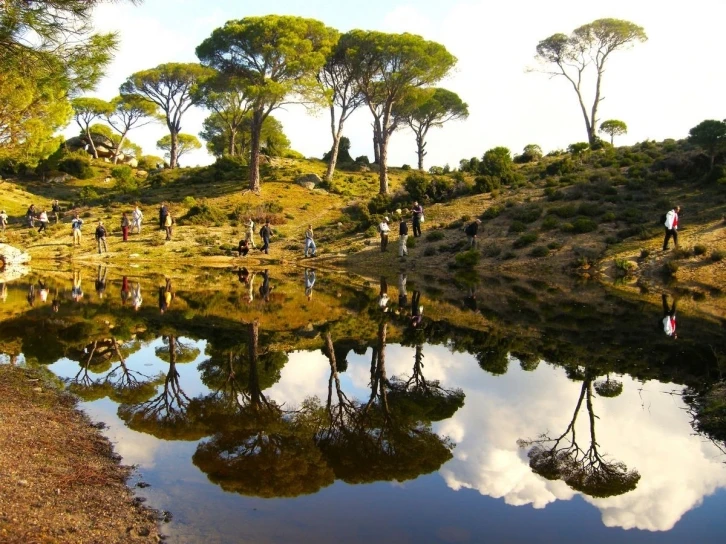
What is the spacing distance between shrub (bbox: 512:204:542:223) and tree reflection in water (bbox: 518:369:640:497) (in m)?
29.2

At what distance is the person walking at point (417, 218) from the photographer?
34750mm

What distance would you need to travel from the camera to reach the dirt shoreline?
4.84m

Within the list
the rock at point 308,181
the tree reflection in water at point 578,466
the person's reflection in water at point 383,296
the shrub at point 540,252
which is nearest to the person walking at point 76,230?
the rock at point 308,181

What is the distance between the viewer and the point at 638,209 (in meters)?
34.6

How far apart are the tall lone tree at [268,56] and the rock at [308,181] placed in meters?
6.10

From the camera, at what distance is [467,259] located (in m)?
32.3

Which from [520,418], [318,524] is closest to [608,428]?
[520,418]

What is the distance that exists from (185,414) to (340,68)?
50.4 metres

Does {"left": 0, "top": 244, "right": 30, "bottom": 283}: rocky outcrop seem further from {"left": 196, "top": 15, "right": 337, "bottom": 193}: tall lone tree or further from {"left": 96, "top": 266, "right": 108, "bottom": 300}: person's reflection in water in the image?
{"left": 196, "top": 15, "right": 337, "bottom": 193}: tall lone tree

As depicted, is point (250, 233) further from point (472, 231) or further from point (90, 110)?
point (90, 110)

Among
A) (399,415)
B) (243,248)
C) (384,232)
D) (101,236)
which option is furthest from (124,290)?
(384,232)

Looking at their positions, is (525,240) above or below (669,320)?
above

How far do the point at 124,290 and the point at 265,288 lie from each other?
18.2 feet

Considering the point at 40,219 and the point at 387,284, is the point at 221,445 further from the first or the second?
the point at 40,219
